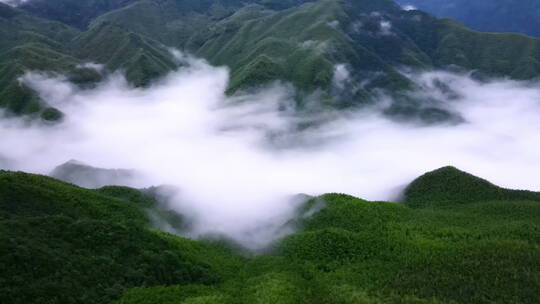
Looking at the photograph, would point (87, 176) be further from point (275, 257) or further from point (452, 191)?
point (452, 191)

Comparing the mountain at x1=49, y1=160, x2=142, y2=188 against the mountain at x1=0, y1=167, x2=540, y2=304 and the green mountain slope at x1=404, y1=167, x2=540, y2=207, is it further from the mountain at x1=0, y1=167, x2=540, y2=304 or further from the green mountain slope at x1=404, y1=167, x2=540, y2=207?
the green mountain slope at x1=404, y1=167, x2=540, y2=207

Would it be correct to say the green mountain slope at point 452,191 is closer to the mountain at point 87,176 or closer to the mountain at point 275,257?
the mountain at point 275,257

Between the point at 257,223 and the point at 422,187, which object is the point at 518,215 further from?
the point at 257,223

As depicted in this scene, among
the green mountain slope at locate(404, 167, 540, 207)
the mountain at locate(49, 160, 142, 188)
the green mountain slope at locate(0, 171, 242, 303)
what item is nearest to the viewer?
the green mountain slope at locate(0, 171, 242, 303)

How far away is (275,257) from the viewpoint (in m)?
96.0

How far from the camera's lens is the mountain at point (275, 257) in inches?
2724

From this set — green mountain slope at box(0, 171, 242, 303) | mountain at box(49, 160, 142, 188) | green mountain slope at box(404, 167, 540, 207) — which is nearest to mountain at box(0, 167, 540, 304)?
green mountain slope at box(0, 171, 242, 303)

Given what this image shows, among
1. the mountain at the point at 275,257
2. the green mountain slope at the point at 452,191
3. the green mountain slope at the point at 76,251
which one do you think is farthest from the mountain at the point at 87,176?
the green mountain slope at the point at 452,191

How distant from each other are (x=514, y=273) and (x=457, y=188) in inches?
2413

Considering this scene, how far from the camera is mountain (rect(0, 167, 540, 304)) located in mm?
69188

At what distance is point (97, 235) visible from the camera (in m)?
81.6

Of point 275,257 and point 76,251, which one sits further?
point 275,257

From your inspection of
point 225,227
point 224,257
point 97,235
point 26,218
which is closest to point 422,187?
point 225,227

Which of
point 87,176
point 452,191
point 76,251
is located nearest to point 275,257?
point 76,251
